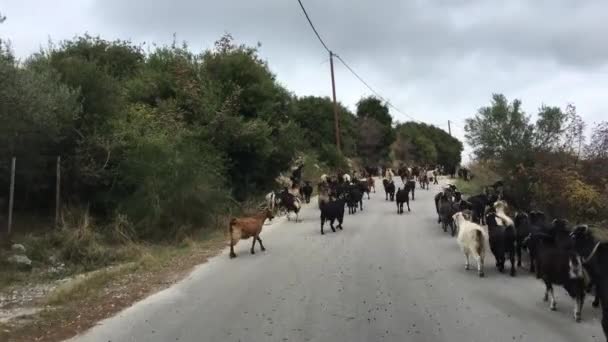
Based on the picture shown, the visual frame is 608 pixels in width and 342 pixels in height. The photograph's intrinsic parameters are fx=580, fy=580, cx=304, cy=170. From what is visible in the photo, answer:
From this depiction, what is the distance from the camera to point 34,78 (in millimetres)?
15312

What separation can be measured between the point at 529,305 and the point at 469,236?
9.01ft

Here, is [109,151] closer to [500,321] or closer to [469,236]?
[469,236]

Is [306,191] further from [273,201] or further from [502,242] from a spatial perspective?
[502,242]

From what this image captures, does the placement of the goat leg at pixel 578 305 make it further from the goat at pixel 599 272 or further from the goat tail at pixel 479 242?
the goat tail at pixel 479 242

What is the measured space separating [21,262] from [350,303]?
28.1 ft

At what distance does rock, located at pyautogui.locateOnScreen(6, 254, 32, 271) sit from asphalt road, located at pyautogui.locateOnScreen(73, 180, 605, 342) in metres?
4.24

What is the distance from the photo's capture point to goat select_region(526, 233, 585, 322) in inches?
313

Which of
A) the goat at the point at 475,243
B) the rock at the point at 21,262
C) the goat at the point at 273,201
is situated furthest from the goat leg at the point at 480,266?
the goat at the point at 273,201

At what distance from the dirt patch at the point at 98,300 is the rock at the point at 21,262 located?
7.72 ft

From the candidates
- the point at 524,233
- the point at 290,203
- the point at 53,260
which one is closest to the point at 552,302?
the point at 524,233

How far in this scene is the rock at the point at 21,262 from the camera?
13.6 metres

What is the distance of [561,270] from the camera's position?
824 centimetres

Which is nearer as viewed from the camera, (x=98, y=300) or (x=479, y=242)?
(x=98, y=300)

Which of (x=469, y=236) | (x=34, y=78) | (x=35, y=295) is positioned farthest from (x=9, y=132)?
(x=469, y=236)
